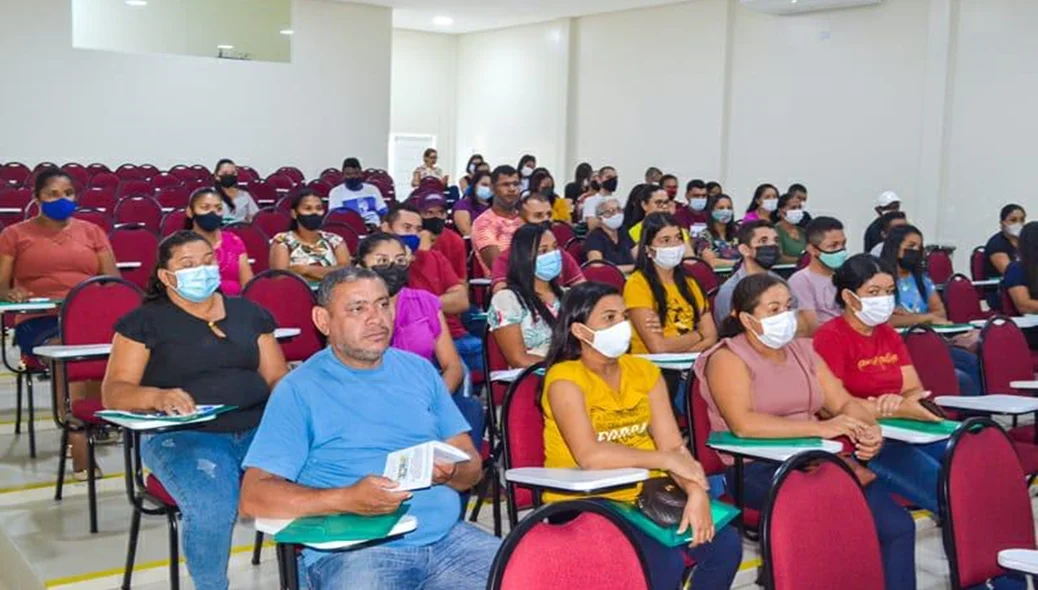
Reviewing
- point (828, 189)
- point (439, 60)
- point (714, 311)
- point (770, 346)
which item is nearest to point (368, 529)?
point (770, 346)

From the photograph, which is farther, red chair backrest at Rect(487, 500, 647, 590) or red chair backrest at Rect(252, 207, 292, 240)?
red chair backrest at Rect(252, 207, 292, 240)

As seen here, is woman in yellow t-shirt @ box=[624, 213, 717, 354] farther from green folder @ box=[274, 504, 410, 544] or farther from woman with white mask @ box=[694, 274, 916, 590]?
green folder @ box=[274, 504, 410, 544]

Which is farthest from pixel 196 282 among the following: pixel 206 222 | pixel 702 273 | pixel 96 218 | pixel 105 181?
pixel 105 181

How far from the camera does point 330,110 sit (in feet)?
52.3

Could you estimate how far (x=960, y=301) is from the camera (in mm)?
6367

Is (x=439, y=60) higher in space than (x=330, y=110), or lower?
higher

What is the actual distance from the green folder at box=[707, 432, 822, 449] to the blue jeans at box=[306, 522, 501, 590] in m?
0.91

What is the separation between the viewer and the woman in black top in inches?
125

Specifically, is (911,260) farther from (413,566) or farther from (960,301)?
(413,566)

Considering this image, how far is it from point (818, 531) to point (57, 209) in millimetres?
4350

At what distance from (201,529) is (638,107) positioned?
43.8ft

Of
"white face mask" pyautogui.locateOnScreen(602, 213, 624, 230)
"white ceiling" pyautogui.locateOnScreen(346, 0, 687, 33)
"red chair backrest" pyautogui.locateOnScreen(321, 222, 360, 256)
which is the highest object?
"white ceiling" pyautogui.locateOnScreen(346, 0, 687, 33)

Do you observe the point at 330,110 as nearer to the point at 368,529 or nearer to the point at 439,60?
the point at 439,60

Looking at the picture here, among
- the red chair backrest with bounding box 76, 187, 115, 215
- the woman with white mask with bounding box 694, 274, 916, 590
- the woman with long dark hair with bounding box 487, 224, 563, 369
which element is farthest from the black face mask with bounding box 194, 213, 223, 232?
the red chair backrest with bounding box 76, 187, 115, 215
